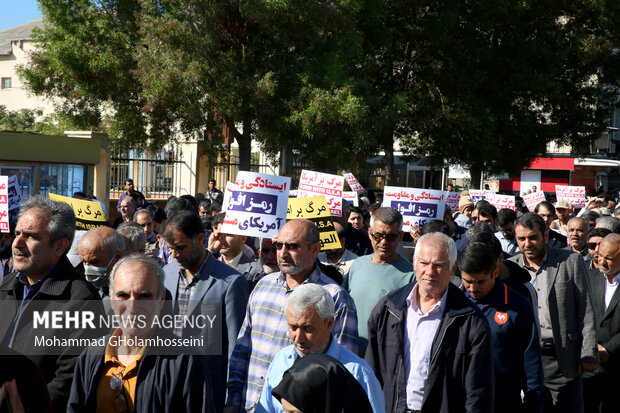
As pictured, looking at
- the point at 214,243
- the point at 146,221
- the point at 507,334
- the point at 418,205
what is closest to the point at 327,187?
the point at 418,205

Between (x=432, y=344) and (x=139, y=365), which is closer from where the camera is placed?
(x=139, y=365)

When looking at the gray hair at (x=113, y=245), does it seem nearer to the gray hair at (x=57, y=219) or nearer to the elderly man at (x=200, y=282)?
the elderly man at (x=200, y=282)

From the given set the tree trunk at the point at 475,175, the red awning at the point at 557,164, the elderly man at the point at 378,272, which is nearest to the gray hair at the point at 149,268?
the elderly man at the point at 378,272

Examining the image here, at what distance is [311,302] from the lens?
3582 millimetres

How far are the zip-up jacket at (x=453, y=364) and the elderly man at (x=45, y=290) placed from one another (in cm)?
165

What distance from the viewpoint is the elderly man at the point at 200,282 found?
459cm

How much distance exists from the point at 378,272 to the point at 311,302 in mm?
2062

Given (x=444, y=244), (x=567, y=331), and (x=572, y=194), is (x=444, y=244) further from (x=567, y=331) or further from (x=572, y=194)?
(x=572, y=194)

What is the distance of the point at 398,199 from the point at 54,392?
617 cm

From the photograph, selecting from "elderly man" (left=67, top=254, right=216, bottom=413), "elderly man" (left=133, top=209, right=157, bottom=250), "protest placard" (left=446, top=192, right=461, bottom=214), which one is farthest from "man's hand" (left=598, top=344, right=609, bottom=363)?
"protest placard" (left=446, top=192, right=461, bottom=214)

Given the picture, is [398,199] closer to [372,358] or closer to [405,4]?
[372,358]

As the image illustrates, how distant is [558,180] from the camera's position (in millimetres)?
48688

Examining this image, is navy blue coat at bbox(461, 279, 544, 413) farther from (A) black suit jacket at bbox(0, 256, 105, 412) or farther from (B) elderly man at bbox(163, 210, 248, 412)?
(A) black suit jacket at bbox(0, 256, 105, 412)

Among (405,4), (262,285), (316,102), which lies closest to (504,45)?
(405,4)
